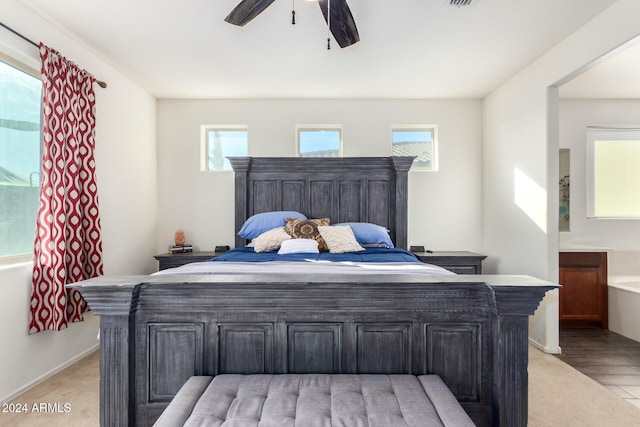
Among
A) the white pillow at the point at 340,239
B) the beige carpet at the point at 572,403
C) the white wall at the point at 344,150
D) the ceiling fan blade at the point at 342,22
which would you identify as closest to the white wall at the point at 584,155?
the white wall at the point at 344,150

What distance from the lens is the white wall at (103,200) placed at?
2311 mm

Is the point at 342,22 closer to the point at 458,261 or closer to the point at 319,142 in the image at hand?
the point at 319,142

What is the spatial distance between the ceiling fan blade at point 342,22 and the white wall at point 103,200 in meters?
2.21

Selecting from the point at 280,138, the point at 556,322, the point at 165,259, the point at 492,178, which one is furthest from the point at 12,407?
the point at 492,178

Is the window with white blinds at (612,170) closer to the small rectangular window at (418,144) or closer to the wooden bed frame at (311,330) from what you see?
the small rectangular window at (418,144)

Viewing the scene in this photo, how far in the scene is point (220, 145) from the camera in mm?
4488

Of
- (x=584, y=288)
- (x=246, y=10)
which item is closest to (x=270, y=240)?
(x=246, y=10)

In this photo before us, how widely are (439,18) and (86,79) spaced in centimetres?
297

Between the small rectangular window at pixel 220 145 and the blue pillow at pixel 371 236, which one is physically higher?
the small rectangular window at pixel 220 145

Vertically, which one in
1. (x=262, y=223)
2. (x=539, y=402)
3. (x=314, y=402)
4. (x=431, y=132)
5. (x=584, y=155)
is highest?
(x=431, y=132)

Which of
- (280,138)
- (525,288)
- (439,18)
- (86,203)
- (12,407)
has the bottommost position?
(12,407)

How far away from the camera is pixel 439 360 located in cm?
154

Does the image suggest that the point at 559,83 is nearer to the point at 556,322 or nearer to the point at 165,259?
the point at 556,322

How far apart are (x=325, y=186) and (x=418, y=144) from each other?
1.47 meters
